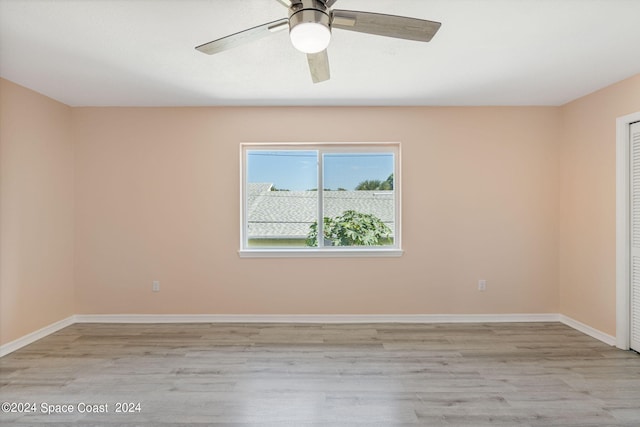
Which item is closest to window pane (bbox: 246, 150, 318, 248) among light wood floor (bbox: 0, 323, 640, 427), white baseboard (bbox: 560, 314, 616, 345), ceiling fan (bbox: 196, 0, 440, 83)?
light wood floor (bbox: 0, 323, 640, 427)

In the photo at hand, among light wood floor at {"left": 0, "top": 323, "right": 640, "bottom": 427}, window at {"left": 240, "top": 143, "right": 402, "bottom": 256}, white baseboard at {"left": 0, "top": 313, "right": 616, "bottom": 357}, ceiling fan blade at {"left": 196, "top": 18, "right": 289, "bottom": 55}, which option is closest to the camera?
ceiling fan blade at {"left": 196, "top": 18, "right": 289, "bottom": 55}

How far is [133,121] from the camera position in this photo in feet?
11.2

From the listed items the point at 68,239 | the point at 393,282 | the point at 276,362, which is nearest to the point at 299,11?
the point at 276,362

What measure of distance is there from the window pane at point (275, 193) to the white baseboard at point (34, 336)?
2.09 metres

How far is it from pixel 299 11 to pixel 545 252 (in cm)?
356

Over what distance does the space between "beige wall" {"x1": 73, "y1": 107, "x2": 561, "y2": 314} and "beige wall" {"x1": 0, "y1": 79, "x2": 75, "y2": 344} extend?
14 cm

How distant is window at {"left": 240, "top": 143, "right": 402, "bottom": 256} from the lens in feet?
11.7

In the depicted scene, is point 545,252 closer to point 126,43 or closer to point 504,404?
point 504,404

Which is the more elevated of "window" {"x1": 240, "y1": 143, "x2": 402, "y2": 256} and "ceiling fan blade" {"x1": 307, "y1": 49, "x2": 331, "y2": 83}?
"ceiling fan blade" {"x1": 307, "y1": 49, "x2": 331, "y2": 83}

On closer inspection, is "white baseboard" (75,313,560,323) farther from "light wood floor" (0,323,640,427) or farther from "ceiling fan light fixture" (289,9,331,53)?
"ceiling fan light fixture" (289,9,331,53)

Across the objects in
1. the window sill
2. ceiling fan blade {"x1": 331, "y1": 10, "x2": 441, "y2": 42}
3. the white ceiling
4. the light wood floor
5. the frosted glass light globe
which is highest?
the white ceiling

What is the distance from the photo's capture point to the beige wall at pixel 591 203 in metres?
2.85

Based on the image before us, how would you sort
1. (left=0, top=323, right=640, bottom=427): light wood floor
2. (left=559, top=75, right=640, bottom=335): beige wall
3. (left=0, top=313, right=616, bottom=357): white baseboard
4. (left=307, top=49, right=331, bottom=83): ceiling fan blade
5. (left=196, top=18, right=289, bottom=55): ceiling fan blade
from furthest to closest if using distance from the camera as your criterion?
1. (left=0, top=313, right=616, bottom=357): white baseboard
2. (left=559, top=75, right=640, bottom=335): beige wall
3. (left=0, top=323, right=640, bottom=427): light wood floor
4. (left=307, top=49, right=331, bottom=83): ceiling fan blade
5. (left=196, top=18, right=289, bottom=55): ceiling fan blade

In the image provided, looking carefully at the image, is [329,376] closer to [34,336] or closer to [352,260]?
[352,260]
